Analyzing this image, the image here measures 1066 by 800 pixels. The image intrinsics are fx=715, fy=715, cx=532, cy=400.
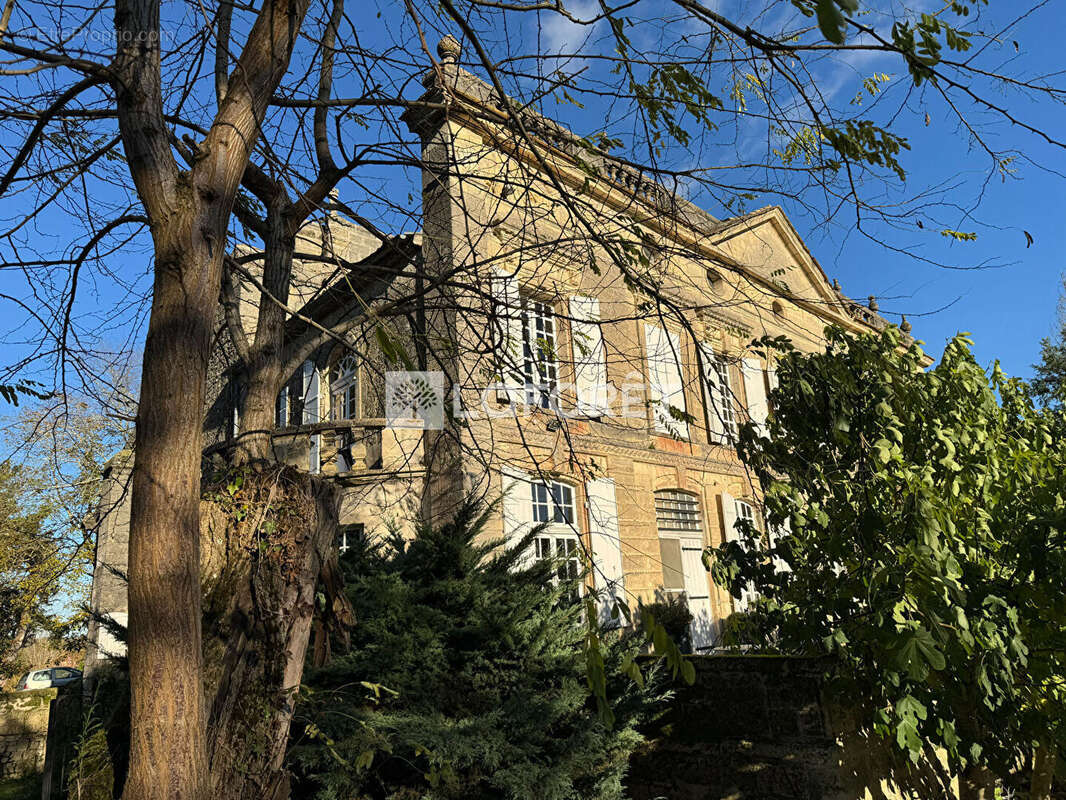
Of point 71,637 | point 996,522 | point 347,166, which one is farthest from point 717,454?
point 71,637

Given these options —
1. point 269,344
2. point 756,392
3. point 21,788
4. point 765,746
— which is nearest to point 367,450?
point 21,788

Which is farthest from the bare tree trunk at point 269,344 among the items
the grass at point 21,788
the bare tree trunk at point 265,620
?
the grass at point 21,788

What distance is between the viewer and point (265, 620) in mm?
2883

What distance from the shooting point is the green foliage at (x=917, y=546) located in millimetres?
3375

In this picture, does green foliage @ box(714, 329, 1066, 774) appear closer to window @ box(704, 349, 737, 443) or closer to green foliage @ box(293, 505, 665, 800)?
window @ box(704, 349, 737, 443)

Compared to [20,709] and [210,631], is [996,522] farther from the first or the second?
[20,709]

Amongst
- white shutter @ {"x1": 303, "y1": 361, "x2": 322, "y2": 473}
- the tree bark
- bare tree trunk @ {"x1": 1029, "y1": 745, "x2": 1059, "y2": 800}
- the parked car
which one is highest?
white shutter @ {"x1": 303, "y1": 361, "x2": 322, "y2": 473}

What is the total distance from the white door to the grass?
31.0ft

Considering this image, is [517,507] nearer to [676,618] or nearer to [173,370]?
[676,618]

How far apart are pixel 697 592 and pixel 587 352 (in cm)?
942

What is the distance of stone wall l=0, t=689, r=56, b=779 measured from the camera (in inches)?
432

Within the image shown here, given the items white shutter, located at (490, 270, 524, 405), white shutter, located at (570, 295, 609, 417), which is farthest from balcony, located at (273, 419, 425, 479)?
white shutter, located at (490, 270, 524, 405)

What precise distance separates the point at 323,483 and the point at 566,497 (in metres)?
8.20

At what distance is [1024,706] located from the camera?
3885 millimetres
